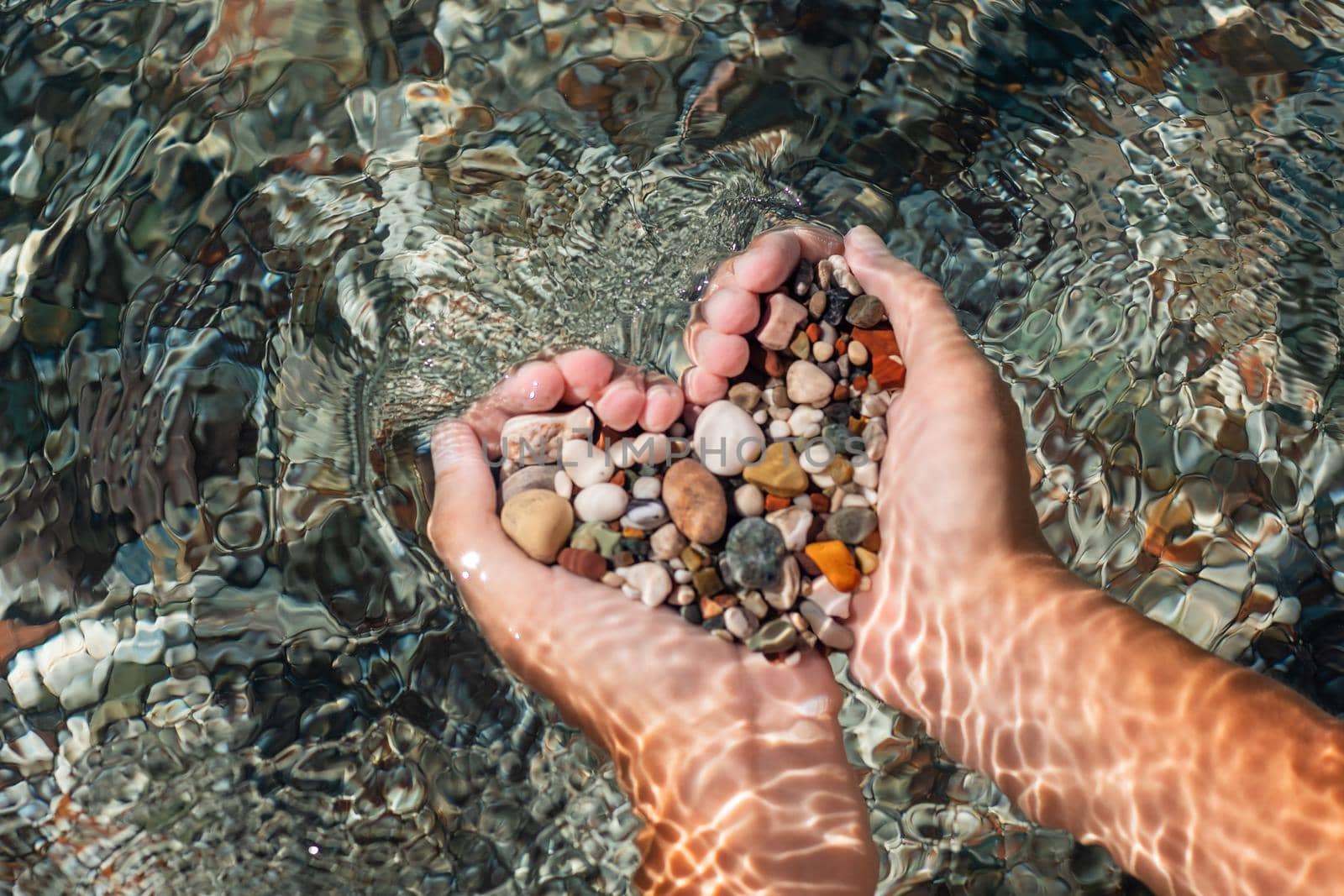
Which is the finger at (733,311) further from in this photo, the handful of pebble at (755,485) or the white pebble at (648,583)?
the white pebble at (648,583)

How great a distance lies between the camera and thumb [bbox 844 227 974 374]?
1827 mm

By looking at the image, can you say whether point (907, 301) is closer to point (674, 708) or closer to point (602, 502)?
point (602, 502)

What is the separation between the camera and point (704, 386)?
1982mm

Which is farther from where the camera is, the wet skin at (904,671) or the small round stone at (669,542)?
the small round stone at (669,542)

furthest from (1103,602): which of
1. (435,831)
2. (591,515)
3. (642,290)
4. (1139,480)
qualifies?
(435,831)

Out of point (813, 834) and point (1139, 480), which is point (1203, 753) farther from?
point (1139, 480)

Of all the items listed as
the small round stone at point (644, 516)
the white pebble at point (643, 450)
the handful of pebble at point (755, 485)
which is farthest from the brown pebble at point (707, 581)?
the white pebble at point (643, 450)

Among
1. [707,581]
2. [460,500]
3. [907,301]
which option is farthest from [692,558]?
[907,301]

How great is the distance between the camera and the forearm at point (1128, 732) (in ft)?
4.71

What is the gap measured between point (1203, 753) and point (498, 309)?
169 centimetres

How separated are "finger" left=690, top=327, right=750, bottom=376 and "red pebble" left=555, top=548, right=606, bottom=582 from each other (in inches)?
17.8

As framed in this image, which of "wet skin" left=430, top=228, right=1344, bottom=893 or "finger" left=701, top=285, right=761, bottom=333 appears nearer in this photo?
"wet skin" left=430, top=228, right=1344, bottom=893

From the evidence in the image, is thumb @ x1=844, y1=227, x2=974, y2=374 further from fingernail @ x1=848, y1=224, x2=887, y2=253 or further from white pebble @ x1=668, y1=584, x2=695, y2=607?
white pebble @ x1=668, y1=584, x2=695, y2=607

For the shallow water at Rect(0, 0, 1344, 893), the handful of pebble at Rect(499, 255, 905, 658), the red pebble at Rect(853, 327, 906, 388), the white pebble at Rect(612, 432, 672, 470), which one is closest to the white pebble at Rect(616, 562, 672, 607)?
the handful of pebble at Rect(499, 255, 905, 658)
